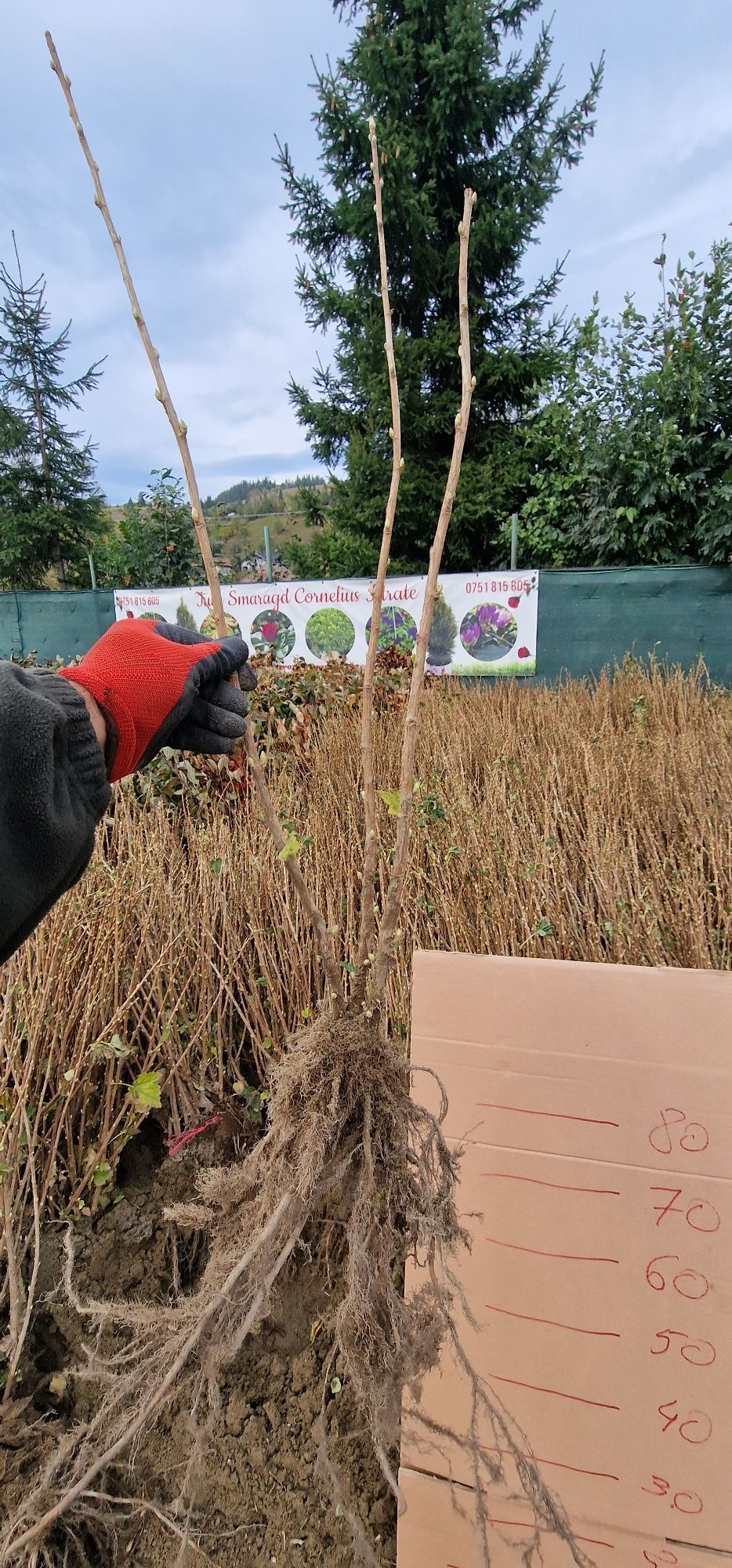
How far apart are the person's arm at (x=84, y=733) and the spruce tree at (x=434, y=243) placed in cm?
824

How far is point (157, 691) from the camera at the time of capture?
1.08m

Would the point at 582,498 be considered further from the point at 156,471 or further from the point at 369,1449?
the point at 369,1449

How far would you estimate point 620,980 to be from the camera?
1076mm

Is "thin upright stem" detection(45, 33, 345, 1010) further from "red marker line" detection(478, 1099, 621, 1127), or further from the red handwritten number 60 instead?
the red handwritten number 60

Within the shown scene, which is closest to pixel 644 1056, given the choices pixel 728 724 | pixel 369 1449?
pixel 369 1449

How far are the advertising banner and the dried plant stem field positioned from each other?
397 centimetres

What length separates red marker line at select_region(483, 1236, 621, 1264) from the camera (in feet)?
3.25

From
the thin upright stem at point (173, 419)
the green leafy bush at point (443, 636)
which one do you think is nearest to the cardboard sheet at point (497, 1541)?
the thin upright stem at point (173, 419)

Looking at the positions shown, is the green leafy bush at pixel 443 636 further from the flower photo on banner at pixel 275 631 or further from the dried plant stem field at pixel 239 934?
the dried plant stem field at pixel 239 934

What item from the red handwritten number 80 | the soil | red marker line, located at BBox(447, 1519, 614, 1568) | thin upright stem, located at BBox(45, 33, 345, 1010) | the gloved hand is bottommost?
the soil

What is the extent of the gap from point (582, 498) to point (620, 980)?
27.2 feet

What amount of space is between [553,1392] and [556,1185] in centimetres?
26

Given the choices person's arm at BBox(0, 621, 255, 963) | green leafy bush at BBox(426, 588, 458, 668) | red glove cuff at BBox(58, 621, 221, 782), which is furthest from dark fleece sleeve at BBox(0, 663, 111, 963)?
green leafy bush at BBox(426, 588, 458, 668)

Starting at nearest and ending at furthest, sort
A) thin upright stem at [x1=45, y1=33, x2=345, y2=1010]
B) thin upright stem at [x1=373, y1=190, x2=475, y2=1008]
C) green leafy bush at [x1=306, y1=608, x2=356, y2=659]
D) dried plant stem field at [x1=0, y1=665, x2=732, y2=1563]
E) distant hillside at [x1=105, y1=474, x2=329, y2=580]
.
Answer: thin upright stem at [x1=45, y1=33, x2=345, y2=1010], thin upright stem at [x1=373, y1=190, x2=475, y2=1008], dried plant stem field at [x1=0, y1=665, x2=732, y2=1563], green leafy bush at [x1=306, y1=608, x2=356, y2=659], distant hillside at [x1=105, y1=474, x2=329, y2=580]
